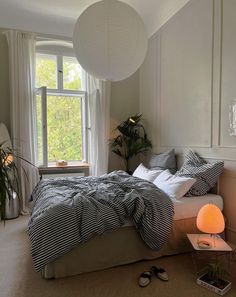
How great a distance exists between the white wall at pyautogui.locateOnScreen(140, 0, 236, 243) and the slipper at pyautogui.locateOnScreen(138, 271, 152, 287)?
120 centimetres

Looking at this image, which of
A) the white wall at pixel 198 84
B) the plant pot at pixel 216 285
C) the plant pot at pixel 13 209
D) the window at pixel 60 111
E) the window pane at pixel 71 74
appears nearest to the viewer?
the plant pot at pixel 216 285

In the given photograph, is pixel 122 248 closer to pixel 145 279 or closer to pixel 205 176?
pixel 145 279

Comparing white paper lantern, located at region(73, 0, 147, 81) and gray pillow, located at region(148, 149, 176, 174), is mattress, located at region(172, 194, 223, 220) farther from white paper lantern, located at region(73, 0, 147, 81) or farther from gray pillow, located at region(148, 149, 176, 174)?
white paper lantern, located at region(73, 0, 147, 81)

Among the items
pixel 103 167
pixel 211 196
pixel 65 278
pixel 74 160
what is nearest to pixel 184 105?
pixel 211 196

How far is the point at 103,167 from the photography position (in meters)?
4.63

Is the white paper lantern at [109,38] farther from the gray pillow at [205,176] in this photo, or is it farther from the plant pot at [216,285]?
the plant pot at [216,285]

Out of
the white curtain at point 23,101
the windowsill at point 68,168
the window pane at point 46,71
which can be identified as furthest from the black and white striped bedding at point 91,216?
the window pane at point 46,71

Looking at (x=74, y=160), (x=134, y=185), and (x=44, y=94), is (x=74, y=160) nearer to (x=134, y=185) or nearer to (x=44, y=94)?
(x=44, y=94)

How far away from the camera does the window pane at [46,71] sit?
453 centimetres

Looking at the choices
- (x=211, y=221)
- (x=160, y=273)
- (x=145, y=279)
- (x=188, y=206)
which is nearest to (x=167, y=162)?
(x=188, y=206)

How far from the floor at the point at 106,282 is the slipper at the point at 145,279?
3 centimetres

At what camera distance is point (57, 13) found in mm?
4062

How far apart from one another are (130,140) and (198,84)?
1.70m

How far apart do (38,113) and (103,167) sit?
1501 mm
